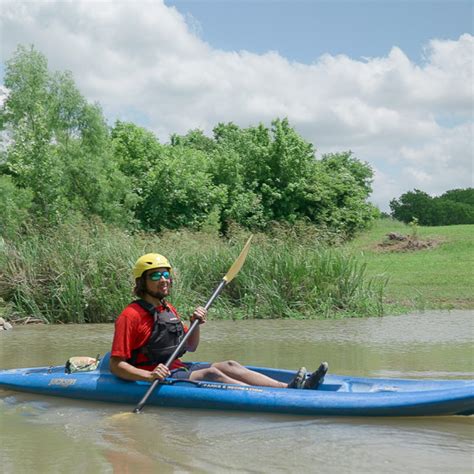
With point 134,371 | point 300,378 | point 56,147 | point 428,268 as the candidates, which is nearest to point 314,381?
point 300,378

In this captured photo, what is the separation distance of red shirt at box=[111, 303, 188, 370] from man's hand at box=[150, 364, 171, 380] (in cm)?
21

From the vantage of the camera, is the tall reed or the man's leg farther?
the tall reed

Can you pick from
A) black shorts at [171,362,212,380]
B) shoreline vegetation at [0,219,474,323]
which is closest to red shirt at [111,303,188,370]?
black shorts at [171,362,212,380]

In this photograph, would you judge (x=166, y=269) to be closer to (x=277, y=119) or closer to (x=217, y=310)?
(x=217, y=310)

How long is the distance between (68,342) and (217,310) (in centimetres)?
318

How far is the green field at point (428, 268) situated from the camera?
14.7 meters

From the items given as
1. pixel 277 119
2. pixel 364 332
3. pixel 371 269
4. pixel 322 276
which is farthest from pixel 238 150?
pixel 364 332

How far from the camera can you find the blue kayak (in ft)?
18.0

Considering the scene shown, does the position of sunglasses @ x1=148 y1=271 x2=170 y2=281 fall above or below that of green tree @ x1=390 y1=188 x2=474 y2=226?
below

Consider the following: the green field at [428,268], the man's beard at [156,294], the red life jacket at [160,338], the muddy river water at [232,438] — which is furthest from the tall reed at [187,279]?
the man's beard at [156,294]

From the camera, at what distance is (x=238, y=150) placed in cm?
3538

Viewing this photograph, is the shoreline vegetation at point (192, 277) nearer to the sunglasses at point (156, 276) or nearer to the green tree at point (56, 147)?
the sunglasses at point (156, 276)

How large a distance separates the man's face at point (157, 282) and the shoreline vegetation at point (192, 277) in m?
6.43

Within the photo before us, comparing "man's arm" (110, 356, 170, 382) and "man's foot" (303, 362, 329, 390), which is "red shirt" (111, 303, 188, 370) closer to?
"man's arm" (110, 356, 170, 382)
